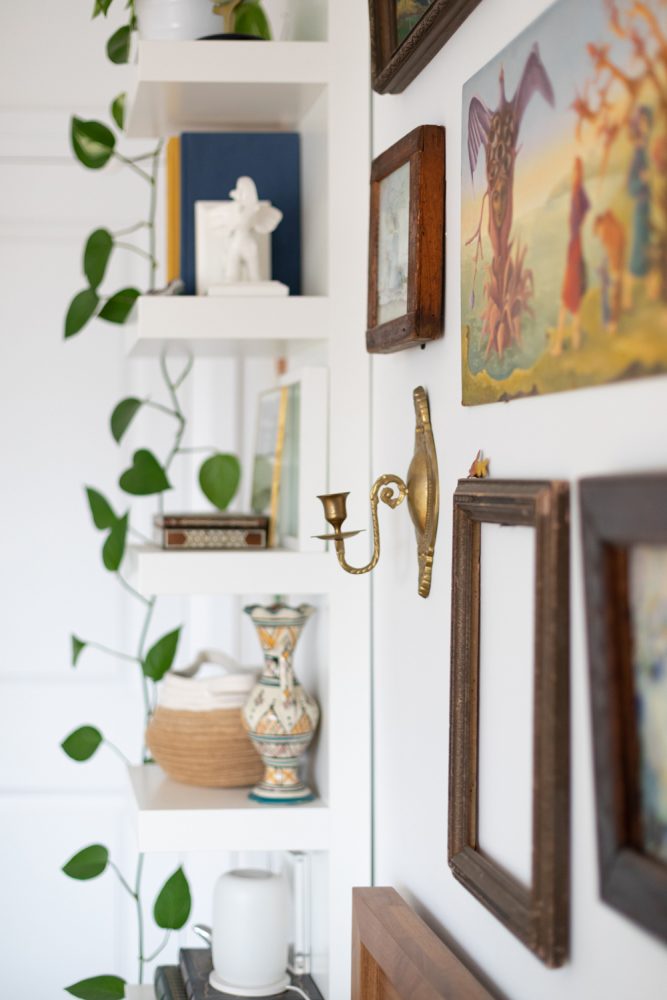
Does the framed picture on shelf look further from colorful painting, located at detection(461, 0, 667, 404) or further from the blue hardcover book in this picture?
colorful painting, located at detection(461, 0, 667, 404)

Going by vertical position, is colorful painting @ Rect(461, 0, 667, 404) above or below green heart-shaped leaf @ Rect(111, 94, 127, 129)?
below

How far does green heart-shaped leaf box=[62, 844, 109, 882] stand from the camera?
1776mm

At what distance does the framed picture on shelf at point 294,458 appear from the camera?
1.47m

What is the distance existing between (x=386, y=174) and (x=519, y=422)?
41 cm

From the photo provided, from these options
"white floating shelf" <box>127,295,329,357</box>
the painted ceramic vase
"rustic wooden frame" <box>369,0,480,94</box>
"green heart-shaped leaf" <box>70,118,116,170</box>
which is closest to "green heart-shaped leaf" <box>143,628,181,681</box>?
the painted ceramic vase

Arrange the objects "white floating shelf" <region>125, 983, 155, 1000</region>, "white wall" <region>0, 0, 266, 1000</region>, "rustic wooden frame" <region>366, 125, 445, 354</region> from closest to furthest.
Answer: "rustic wooden frame" <region>366, 125, 445, 354</region>
"white floating shelf" <region>125, 983, 155, 1000</region>
"white wall" <region>0, 0, 266, 1000</region>

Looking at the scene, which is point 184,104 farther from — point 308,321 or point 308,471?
point 308,471

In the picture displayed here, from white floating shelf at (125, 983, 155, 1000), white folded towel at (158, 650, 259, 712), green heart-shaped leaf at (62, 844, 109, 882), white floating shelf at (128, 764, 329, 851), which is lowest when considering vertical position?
white floating shelf at (125, 983, 155, 1000)

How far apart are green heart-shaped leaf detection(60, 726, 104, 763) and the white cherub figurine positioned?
0.76 m

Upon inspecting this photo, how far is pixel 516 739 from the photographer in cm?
79

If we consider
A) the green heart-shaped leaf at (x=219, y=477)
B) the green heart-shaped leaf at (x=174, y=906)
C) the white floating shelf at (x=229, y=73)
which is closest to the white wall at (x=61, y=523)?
the green heart-shaped leaf at (x=174, y=906)

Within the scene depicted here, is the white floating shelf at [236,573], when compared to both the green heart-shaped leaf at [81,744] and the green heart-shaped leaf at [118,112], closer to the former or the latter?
the green heart-shaped leaf at [81,744]

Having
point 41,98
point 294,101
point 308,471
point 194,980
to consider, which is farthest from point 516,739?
point 41,98

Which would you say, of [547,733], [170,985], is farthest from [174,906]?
[547,733]
